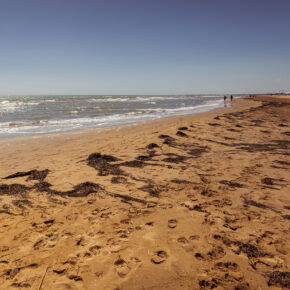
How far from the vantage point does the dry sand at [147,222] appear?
86.4 inches

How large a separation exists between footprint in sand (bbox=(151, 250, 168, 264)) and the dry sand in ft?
0.04

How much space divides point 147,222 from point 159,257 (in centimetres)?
72

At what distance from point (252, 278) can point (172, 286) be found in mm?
856

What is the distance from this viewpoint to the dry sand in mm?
2193

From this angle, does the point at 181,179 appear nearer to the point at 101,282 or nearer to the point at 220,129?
the point at 101,282

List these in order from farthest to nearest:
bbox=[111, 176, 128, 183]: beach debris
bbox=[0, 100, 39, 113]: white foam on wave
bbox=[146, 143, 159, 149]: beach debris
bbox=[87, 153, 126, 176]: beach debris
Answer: bbox=[0, 100, 39, 113]: white foam on wave → bbox=[146, 143, 159, 149]: beach debris → bbox=[87, 153, 126, 176]: beach debris → bbox=[111, 176, 128, 183]: beach debris

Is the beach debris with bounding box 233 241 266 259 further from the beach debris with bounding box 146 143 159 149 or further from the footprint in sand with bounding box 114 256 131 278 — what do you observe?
the beach debris with bounding box 146 143 159 149

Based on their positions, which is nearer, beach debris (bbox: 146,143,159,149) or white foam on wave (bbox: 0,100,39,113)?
beach debris (bbox: 146,143,159,149)

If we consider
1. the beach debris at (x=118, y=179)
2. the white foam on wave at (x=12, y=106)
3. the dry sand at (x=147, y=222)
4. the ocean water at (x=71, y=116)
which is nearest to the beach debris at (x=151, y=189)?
the dry sand at (x=147, y=222)

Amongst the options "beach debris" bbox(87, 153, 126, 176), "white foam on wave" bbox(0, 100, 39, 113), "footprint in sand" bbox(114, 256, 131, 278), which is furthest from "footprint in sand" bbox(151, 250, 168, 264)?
"white foam on wave" bbox(0, 100, 39, 113)

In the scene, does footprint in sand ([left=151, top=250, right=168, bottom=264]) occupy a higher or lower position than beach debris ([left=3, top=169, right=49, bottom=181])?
lower

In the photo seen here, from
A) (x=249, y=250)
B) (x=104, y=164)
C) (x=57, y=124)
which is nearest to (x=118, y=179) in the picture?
(x=104, y=164)

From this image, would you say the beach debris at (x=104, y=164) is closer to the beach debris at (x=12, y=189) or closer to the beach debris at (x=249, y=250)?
the beach debris at (x=12, y=189)

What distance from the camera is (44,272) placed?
225 cm
